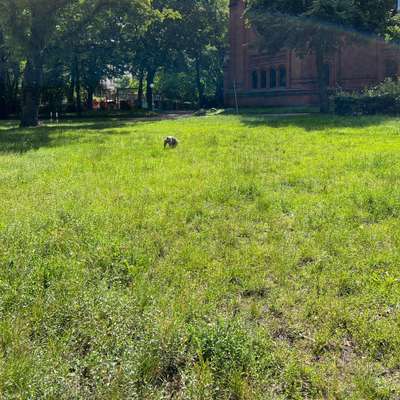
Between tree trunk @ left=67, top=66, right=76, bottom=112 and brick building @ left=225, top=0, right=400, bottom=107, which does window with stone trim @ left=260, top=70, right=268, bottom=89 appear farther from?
tree trunk @ left=67, top=66, right=76, bottom=112

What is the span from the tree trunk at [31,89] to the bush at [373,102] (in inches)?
590

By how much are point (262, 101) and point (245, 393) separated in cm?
3743

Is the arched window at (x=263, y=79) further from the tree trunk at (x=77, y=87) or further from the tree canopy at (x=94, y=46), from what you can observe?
the tree trunk at (x=77, y=87)

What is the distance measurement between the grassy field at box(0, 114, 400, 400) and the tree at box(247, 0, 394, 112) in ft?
60.6

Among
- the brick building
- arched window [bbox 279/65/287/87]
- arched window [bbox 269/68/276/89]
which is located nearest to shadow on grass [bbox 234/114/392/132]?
the brick building

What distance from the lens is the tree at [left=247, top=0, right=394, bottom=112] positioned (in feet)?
73.6

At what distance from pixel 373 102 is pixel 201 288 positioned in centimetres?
1927

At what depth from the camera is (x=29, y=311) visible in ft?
9.44

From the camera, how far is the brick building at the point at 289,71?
111 ft

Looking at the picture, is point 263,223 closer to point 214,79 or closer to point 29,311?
point 29,311

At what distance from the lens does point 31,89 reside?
2142 centimetres

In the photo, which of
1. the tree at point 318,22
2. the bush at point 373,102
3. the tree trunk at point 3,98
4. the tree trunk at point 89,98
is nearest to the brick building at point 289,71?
the tree at point 318,22

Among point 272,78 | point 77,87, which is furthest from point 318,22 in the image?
→ point 77,87

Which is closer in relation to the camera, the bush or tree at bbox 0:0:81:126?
tree at bbox 0:0:81:126
